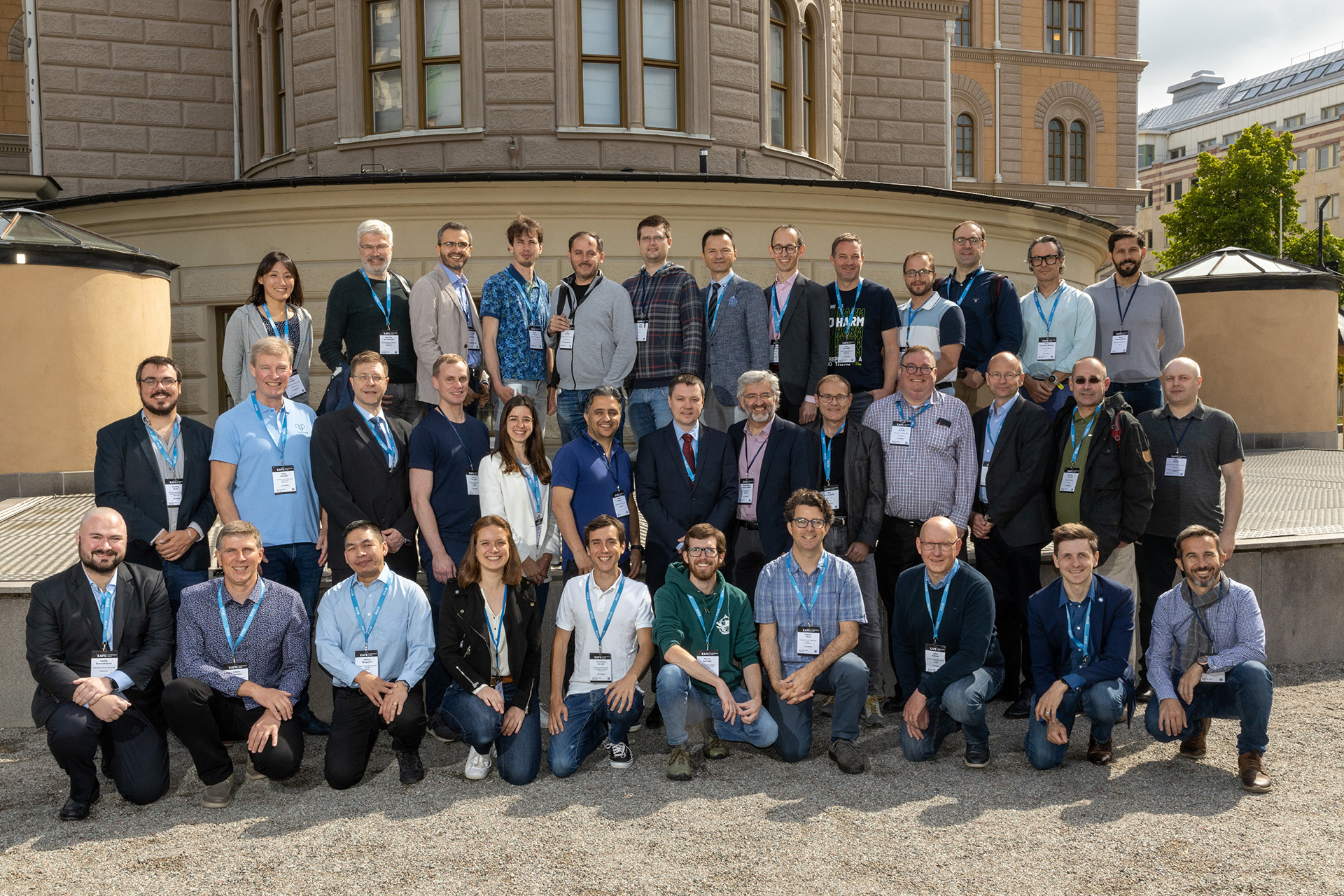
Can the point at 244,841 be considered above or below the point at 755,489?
below

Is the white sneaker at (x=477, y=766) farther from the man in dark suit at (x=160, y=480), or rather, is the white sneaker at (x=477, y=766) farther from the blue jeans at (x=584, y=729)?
the man in dark suit at (x=160, y=480)

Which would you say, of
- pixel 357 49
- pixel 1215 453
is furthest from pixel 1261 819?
pixel 357 49

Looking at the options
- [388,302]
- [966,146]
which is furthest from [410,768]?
[966,146]

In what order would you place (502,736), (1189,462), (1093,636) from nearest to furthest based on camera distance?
1. (502,736)
2. (1093,636)
3. (1189,462)

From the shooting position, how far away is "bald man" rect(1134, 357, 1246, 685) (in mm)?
6215

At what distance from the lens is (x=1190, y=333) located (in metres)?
16.4

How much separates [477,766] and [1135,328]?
507 cm

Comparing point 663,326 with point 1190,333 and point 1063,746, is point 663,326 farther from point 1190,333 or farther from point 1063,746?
point 1190,333

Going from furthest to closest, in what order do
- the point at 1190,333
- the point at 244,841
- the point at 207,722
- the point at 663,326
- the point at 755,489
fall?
the point at 1190,333
the point at 663,326
the point at 755,489
the point at 207,722
the point at 244,841

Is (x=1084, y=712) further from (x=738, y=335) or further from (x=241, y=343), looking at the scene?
(x=241, y=343)

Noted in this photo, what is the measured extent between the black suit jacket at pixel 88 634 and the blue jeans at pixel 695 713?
101 inches

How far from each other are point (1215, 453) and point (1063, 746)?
2.11 meters

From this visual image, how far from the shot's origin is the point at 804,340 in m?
6.79

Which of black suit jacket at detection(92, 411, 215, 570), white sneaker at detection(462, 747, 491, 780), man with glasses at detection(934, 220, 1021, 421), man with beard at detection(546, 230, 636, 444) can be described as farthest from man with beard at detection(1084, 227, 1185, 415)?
black suit jacket at detection(92, 411, 215, 570)
